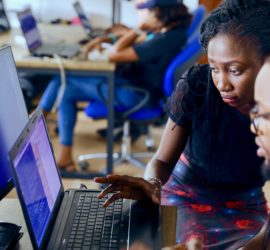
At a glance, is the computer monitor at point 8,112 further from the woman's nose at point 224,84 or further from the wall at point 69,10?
the wall at point 69,10

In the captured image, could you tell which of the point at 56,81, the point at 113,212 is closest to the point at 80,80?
the point at 56,81

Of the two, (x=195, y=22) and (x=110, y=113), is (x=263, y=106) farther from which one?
(x=195, y=22)

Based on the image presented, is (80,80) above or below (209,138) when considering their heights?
below

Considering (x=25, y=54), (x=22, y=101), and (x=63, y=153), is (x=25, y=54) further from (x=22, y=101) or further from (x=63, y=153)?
(x=22, y=101)

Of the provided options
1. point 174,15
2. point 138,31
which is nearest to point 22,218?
point 174,15

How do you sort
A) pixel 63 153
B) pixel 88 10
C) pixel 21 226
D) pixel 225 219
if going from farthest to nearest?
pixel 88 10, pixel 63 153, pixel 225 219, pixel 21 226

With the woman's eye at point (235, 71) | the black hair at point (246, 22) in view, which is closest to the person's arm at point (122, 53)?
the black hair at point (246, 22)

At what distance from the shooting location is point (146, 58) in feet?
8.30

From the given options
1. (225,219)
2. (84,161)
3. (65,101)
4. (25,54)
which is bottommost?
(84,161)

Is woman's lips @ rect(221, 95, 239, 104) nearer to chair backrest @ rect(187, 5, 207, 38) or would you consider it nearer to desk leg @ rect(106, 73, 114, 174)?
desk leg @ rect(106, 73, 114, 174)

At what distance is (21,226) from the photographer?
1.02 m

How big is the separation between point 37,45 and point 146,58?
0.69m

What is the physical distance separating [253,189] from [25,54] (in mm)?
1693

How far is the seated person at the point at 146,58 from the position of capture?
2490 mm
